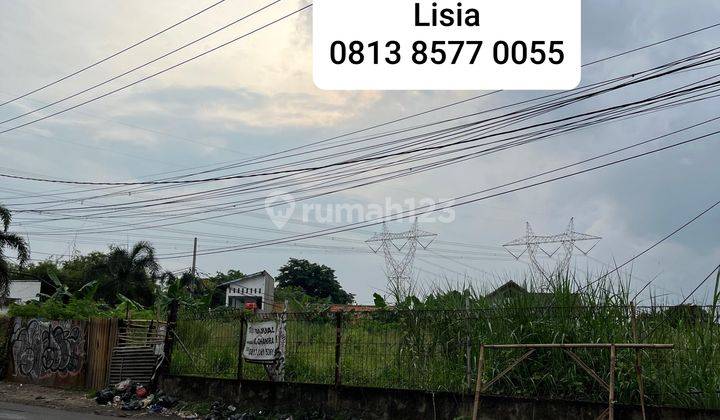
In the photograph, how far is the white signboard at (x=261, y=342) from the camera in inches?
621

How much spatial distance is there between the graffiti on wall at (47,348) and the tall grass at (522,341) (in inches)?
369

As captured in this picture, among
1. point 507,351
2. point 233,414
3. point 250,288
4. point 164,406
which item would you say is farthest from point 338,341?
point 250,288

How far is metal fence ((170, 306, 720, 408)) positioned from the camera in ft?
35.9

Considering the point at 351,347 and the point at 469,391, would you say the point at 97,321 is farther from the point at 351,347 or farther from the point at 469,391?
the point at 469,391

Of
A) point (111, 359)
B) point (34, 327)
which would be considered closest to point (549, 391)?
point (111, 359)

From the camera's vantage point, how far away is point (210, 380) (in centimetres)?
1688

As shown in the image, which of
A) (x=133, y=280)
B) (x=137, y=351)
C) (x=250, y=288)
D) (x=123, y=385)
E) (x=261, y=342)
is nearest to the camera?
(x=261, y=342)

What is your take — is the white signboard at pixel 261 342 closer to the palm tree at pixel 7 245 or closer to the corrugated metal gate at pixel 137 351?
the corrugated metal gate at pixel 137 351

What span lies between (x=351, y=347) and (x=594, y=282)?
4846mm

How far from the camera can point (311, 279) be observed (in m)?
86.5

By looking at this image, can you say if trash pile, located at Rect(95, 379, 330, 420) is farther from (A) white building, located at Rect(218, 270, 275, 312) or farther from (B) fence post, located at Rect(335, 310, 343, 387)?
(A) white building, located at Rect(218, 270, 275, 312)

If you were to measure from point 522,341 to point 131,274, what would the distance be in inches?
1774

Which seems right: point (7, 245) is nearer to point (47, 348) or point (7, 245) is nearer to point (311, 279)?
point (47, 348)

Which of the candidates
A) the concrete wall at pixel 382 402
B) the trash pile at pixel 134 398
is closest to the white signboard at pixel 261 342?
the concrete wall at pixel 382 402
